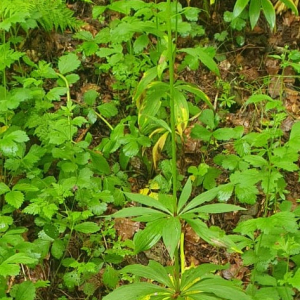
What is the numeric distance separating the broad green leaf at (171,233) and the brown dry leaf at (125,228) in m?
1.16

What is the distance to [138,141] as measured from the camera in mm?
2986

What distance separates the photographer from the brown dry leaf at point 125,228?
9.74 feet

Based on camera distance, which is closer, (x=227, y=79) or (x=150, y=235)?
(x=150, y=235)

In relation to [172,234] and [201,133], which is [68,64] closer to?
[201,133]

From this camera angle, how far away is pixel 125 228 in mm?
2996

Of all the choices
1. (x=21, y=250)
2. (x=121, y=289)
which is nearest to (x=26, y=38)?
(x=21, y=250)

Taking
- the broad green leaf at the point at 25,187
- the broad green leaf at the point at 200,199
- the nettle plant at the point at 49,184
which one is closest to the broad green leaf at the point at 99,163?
the nettle plant at the point at 49,184

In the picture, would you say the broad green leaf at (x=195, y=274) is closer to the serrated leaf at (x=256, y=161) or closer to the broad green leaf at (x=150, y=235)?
the broad green leaf at (x=150, y=235)

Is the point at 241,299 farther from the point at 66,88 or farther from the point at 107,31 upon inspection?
the point at 107,31

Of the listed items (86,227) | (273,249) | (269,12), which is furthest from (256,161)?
(269,12)

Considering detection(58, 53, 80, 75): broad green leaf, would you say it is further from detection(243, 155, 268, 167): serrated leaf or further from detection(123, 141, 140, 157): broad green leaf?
detection(243, 155, 268, 167): serrated leaf

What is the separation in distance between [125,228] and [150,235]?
119cm

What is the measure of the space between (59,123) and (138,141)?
0.47 metres

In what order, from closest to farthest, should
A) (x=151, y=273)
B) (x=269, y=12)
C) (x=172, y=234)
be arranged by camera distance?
(x=172, y=234) < (x=151, y=273) < (x=269, y=12)
